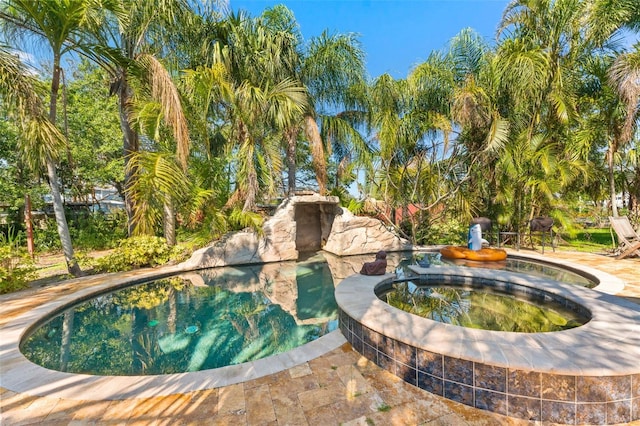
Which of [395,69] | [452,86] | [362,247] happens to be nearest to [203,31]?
[395,69]

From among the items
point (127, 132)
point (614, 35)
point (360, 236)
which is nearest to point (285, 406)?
point (360, 236)

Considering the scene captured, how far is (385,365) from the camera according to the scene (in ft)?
9.02

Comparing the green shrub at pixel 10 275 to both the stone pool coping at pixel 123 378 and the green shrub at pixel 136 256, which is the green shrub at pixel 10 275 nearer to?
the green shrub at pixel 136 256

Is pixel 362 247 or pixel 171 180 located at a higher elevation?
pixel 171 180

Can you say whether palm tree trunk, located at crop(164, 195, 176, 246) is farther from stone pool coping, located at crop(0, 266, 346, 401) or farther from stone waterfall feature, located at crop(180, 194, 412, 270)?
stone pool coping, located at crop(0, 266, 346, 401)

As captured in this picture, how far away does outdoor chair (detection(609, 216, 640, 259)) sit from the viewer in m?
6.79

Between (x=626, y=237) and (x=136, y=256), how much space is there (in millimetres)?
12692

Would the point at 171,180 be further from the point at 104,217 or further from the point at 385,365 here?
the point at 104,217

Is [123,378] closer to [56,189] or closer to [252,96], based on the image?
[56,189]

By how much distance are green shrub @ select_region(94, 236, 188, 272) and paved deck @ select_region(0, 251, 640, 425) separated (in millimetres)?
4836

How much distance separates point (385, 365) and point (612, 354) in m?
1.83

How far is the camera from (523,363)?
213 cm

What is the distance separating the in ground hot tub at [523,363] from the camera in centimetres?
204

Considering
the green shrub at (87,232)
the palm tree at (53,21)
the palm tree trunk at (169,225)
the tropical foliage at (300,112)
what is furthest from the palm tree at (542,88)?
the green shrub at (87,232)
